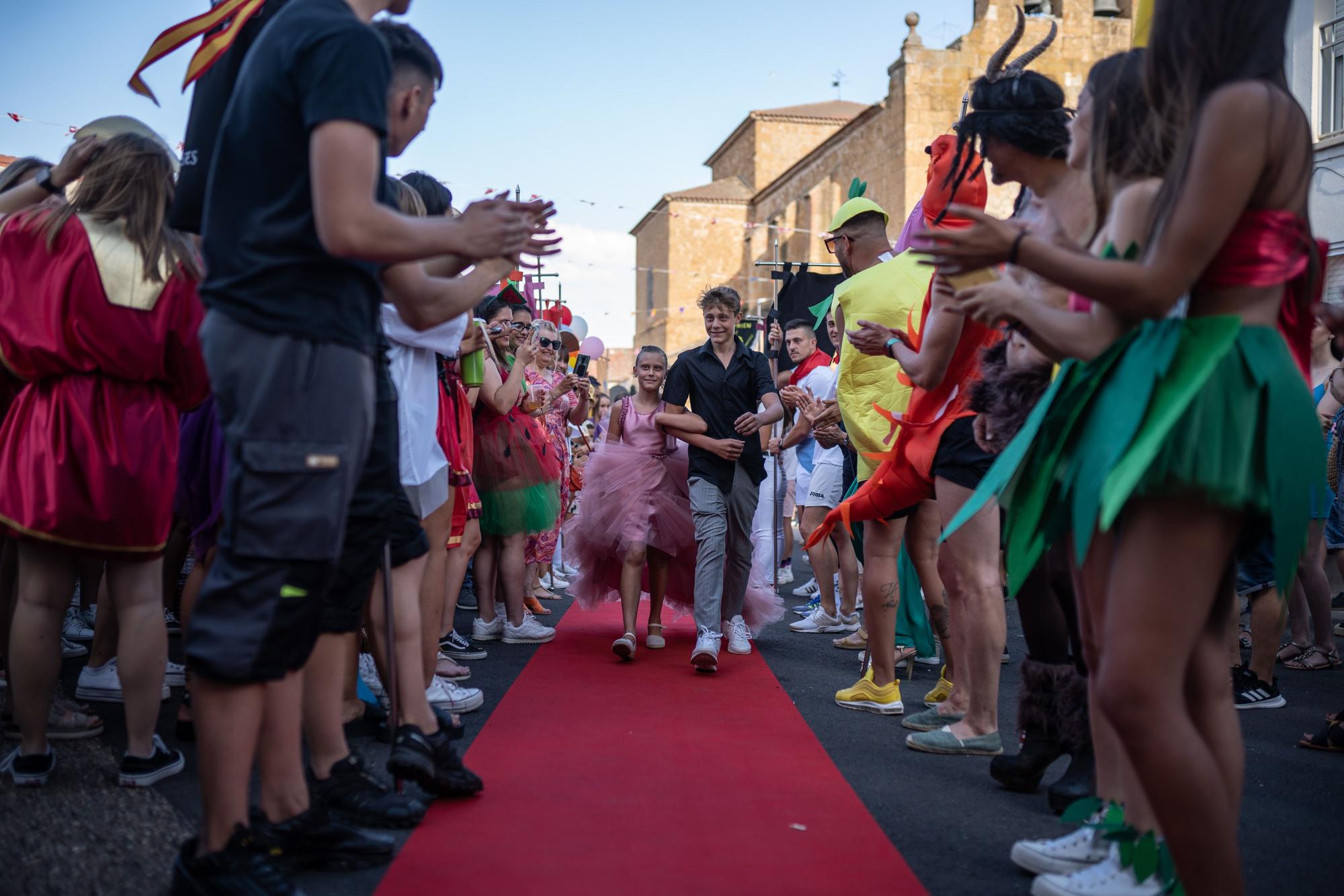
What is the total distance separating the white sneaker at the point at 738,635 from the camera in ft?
21.2

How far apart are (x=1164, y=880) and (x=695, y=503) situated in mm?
4172

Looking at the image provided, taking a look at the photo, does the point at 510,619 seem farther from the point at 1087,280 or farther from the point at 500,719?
the point at 1087,280

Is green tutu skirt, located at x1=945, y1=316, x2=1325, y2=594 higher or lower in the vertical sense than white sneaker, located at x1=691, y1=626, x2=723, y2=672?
higher

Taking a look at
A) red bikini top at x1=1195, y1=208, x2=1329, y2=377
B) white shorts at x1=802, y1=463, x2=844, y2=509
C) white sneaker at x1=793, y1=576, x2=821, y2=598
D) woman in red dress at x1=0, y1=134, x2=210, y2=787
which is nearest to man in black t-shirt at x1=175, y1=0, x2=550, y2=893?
woman in red dress at x1=0, y1=134, x2=210, y2=787

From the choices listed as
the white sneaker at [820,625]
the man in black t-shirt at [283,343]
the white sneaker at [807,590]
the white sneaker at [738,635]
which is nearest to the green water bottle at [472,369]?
the man in black t-shirt at [283,343]

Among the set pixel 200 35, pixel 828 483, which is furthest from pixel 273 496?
pixel 828 483

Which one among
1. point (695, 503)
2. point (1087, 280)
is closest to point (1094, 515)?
point (1087, 280)

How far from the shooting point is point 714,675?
5688 millimetres

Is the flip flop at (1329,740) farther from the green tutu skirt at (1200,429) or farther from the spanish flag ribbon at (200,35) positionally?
the spanish flag ribbon at (200,35)

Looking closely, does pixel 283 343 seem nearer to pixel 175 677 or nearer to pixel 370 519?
pixel 370 519

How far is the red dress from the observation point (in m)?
3.17

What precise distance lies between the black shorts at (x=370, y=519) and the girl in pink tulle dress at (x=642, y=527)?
359 cm

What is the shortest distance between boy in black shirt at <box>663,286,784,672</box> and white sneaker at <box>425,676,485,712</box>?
5.38 feet

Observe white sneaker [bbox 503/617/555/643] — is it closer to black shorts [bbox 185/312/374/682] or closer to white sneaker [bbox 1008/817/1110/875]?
white sneaker [bbox 1008/817/1110/875]
